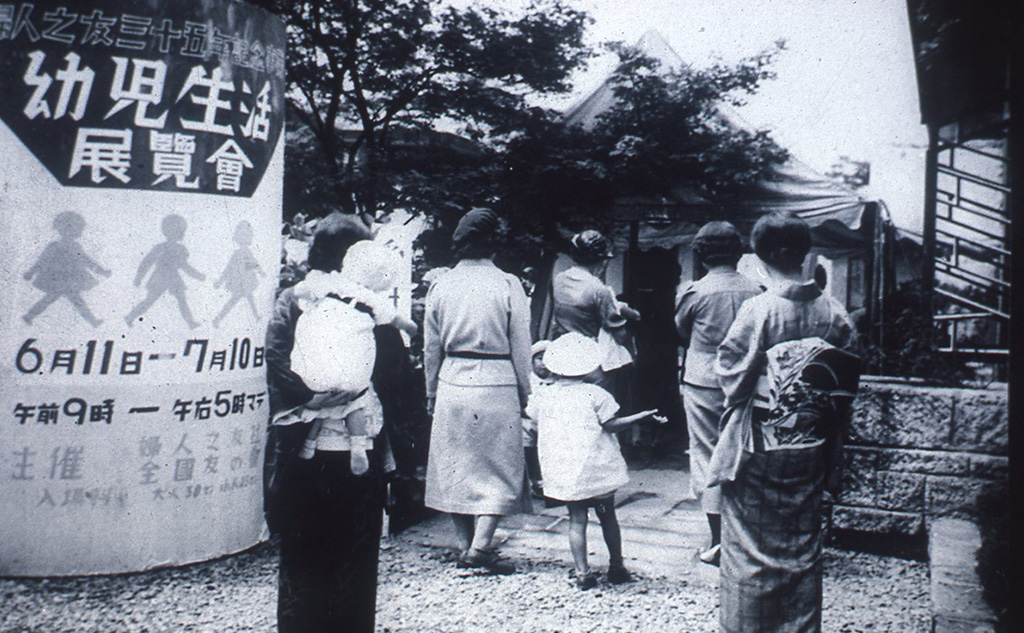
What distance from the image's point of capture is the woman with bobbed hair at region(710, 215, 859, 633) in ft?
10.3

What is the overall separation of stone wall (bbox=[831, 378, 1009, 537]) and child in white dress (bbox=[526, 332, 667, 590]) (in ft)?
4.38

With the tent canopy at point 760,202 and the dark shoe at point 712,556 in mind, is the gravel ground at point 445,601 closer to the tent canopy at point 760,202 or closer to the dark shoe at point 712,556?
the dark shoe at point 712,556

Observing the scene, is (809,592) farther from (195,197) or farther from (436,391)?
(195,197)

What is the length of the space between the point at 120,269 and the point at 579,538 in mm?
2588

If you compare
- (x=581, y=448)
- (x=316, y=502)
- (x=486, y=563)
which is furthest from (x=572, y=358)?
(x=316, y=502)

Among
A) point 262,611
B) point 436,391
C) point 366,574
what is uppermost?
point 436,391

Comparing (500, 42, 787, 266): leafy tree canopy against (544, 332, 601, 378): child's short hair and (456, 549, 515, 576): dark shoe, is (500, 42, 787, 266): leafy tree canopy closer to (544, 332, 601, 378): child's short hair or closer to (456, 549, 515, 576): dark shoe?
(544, 332, 601, 378): child's short hair

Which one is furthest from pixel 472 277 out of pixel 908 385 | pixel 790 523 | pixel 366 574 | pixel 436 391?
pixel 908 385

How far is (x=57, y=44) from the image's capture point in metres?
3.78

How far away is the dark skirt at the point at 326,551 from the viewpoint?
314 cm

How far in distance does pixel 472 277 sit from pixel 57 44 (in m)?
2.28

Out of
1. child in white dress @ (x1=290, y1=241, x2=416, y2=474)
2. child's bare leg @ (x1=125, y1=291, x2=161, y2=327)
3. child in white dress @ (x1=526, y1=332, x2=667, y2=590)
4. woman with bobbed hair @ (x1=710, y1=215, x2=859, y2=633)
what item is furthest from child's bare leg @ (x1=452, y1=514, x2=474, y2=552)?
child's bare leg @ (x1=125, y1=291, x2=161, y2=327)

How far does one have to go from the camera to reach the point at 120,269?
3906 mm

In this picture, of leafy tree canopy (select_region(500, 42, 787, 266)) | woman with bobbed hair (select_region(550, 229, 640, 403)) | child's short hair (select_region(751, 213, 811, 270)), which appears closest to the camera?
child's short hair (select_region(751, 213, 811, 270))
